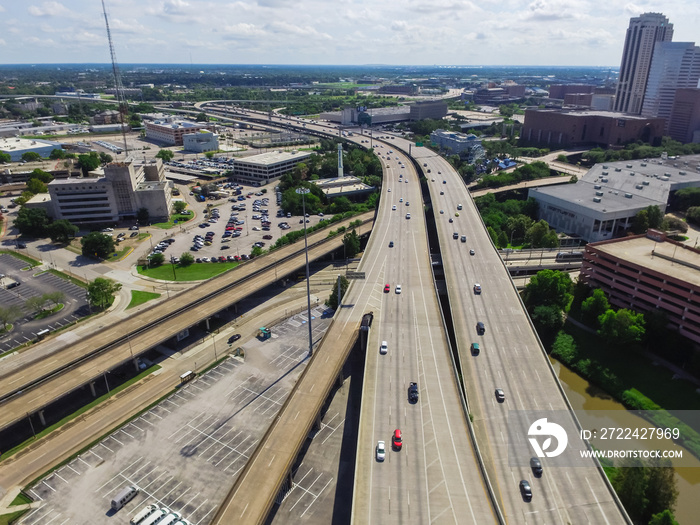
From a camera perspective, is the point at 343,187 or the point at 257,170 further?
the point at 257,170

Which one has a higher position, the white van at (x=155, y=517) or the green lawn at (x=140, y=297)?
the green lawn at (x=140, y=297)

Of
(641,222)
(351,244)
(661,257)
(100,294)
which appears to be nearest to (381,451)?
(100,294)

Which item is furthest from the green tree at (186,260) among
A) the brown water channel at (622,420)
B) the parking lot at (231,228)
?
the brown water channel at (622,420)

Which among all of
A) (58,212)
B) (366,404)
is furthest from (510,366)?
(58,212)

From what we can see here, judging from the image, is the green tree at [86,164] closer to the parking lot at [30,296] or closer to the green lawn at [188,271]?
the parking lot at [30,296]

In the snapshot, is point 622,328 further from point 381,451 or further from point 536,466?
point 381,451

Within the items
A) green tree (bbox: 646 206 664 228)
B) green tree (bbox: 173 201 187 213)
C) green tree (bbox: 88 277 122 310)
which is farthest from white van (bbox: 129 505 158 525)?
green tree (bbox: 646 206 664 228)
